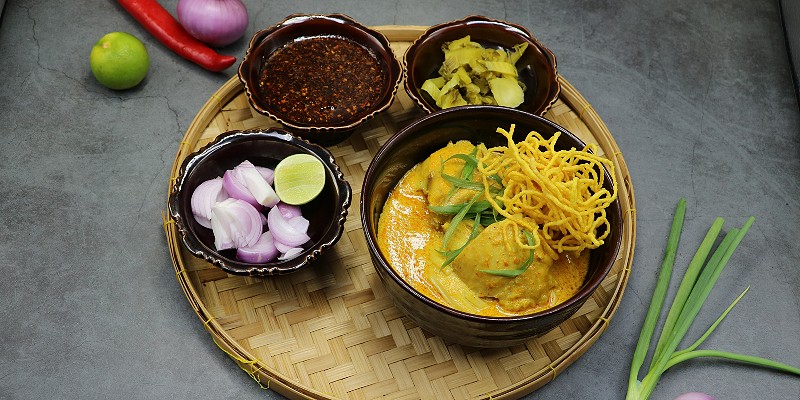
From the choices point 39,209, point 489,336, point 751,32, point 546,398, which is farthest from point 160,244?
point 751,32

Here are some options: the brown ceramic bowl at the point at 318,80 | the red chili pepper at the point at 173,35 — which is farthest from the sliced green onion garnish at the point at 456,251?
the red chili pepper at the point at 173,35

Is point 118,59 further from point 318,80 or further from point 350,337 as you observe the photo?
point 350,337

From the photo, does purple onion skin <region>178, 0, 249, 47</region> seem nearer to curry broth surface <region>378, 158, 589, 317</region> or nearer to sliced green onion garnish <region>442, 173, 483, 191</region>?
curry broth surface <region>378, 158, 589, 317</region>

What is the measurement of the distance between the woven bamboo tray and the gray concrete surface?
165 mm

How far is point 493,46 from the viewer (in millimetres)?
3488

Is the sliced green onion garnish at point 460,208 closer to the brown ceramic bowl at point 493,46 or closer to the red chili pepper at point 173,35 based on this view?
the brown ceramic bowl at point 493,46

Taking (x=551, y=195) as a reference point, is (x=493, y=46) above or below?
below

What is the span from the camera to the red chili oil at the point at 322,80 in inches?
129

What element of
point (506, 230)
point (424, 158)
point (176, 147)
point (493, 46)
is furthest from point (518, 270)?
point (176, 147)

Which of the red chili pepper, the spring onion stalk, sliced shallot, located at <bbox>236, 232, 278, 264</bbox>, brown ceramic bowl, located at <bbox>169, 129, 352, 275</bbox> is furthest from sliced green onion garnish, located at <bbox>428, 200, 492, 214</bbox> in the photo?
the red chili pepper

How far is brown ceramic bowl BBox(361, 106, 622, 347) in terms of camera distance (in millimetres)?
2471

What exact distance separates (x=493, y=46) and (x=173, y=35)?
1.46 metres

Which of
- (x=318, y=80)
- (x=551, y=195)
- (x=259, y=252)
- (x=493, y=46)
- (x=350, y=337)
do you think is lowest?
(x=350, y=337)

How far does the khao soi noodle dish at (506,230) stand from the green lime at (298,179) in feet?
1.01
